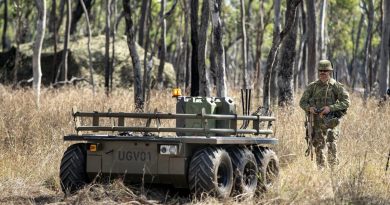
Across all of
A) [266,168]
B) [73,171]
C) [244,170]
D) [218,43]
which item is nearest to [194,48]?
[218,43]

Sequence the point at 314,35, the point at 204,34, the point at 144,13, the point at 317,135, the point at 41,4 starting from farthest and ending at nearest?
the point at 144,13 → the point at 314,35 → the point at 41,4 → the point at 204,34 → the point at 317,135

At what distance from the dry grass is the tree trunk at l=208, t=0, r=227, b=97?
4.24 feet

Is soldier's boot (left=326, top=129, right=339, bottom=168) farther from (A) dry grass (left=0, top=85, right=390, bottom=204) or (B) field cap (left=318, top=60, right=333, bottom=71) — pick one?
(B) field cap (left=318, top=60, right=333, bottom=71)

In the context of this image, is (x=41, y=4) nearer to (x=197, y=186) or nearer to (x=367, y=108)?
(x=367, y=108)

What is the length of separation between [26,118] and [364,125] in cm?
637

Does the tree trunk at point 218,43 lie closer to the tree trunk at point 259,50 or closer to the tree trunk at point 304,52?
the tree trunk at point 259,50

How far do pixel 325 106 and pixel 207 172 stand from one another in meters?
3.05

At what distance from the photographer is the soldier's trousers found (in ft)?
36.8

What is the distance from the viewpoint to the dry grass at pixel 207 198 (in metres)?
8.94

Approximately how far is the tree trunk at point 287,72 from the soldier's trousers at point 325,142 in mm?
7185

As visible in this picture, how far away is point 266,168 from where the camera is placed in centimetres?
989

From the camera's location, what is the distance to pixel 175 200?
916 centimetres

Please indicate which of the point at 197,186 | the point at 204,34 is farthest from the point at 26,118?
the point at 197,186

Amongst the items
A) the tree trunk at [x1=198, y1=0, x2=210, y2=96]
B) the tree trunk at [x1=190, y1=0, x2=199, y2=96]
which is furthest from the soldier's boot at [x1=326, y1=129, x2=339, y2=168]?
the tree trunk at [x1=190, y1=0, x2=199, y2=96]
